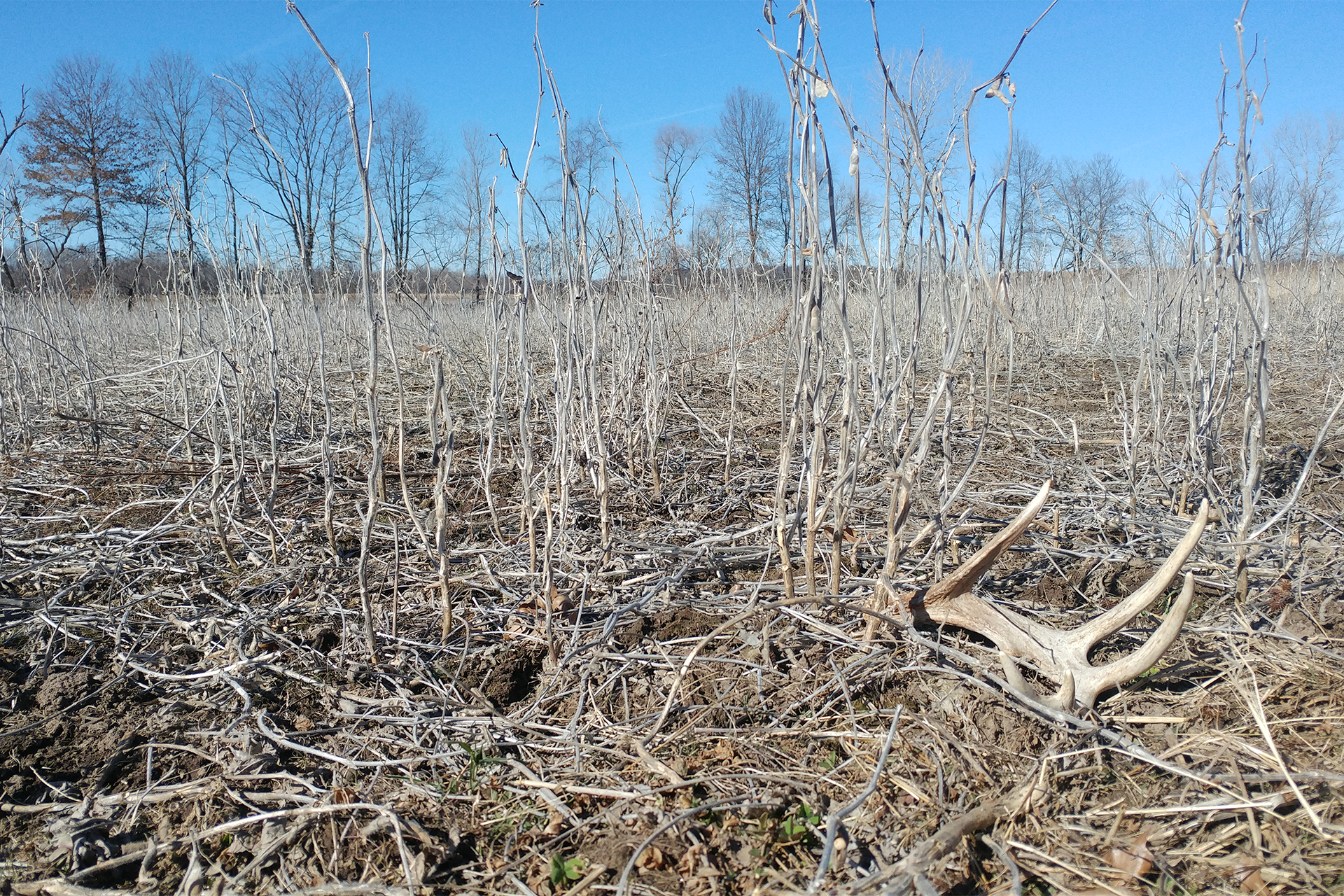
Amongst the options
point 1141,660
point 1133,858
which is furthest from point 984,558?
point 1133,858

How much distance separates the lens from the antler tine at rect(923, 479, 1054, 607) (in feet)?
4.93

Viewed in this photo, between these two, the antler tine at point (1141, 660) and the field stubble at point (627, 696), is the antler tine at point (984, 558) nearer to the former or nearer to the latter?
the field stubble at point (627, 696)

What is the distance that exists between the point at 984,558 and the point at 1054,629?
7.9 inches

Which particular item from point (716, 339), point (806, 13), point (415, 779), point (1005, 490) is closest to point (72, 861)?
point (415, 779)

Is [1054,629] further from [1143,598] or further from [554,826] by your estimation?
[554,826]

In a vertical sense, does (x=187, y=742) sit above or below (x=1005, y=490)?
below

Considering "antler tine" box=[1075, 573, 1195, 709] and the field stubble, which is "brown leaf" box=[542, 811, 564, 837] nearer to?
the field stubble

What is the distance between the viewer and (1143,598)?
137cm

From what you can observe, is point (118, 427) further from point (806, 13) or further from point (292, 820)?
point (806, 13)

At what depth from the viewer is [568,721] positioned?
1477 millimetres

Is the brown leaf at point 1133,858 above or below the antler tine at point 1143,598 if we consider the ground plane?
below

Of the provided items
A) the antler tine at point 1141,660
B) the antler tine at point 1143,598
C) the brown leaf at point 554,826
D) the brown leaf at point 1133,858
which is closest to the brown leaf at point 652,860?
the brown leaf at point 554,826

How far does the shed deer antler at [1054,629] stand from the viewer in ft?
4.36

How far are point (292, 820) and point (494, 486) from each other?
1.73 meters
